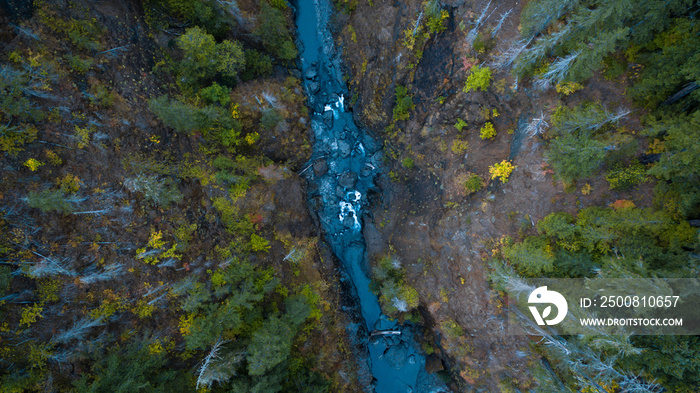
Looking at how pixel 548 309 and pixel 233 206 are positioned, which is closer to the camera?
pixel 548 309

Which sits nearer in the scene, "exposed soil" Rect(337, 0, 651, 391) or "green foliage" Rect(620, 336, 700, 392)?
"green foliage" Rect(620, 336, 700, 392)

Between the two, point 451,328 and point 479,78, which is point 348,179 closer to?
point 479,78

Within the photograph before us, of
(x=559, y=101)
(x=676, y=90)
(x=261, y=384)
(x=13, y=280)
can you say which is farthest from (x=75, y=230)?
(x=676, y=90)

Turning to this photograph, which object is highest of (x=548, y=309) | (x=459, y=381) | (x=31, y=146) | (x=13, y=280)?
(x=548, y=309)

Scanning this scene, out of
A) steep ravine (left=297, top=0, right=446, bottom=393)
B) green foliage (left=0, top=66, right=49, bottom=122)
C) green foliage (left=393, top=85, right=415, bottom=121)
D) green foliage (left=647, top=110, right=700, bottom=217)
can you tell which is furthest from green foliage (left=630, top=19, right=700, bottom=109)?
green foliage (left=0, top=66, right=49, bottom=122)

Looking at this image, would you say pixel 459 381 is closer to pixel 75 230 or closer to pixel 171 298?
pixel 171 298

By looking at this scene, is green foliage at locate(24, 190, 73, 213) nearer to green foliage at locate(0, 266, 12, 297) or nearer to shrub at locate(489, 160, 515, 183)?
green foliage at locate(0, 266, 12, 297)
